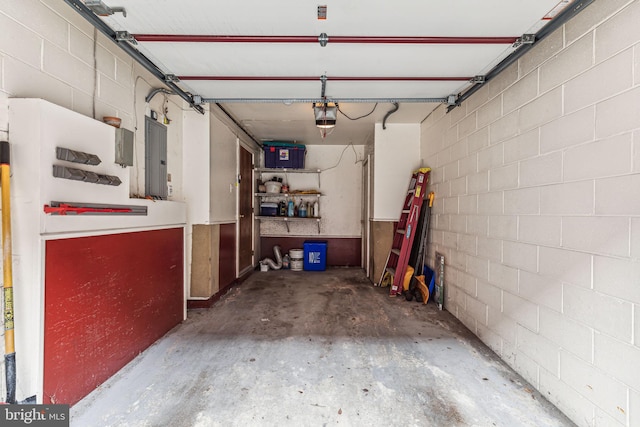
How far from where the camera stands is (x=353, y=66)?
2236 mm

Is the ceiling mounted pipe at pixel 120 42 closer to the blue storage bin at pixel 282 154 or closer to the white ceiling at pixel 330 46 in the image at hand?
the white ceiling at pixel 330 46

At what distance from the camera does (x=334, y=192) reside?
19.6 feet

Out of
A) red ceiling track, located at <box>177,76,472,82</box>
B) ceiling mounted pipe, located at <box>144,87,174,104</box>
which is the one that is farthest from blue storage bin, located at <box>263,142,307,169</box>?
red ceiling track, located at <box>177,76,472,82</box>

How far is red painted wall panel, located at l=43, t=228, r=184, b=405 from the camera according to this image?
1536mm

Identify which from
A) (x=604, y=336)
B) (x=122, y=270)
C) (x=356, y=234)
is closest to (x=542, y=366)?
(x=604, y=336)

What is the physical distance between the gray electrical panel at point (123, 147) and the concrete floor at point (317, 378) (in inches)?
59.6

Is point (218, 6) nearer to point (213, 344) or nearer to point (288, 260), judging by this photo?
point (213, 344)

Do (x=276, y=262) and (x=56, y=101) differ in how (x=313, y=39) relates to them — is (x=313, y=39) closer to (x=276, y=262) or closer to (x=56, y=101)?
(x=56, y=101)

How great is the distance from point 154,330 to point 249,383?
1115mm

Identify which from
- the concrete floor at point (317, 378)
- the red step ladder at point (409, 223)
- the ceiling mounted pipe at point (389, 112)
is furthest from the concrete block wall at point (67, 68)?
the red step ladder at point (409, 223)

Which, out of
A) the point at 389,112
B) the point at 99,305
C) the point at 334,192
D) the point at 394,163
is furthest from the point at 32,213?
the point at 334,192

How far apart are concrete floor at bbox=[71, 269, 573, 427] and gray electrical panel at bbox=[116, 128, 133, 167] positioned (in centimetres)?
151

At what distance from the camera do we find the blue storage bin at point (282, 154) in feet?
18.3

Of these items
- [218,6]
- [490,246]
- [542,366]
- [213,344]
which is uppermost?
[218,6]
